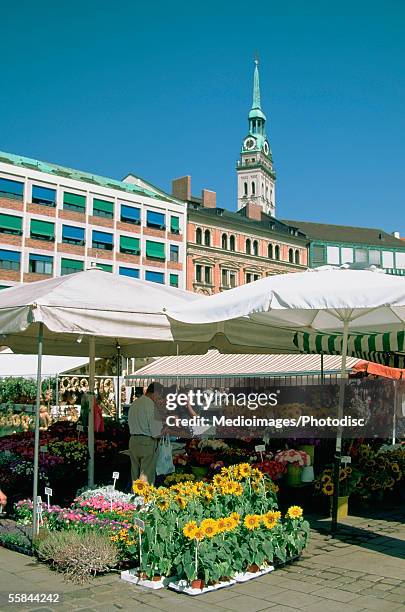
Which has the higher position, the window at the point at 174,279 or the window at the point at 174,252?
the window at the point at 174,252

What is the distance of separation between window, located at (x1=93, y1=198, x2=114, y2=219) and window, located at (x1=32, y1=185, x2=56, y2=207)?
12.6 ft

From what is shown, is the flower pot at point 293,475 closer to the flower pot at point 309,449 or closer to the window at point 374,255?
the flower pot at point 309,449

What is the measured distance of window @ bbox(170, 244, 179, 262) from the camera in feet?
186

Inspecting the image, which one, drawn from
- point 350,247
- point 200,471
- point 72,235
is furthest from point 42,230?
point 200,471

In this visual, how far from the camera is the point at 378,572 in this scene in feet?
17.0

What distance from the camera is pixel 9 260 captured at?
4588 cm

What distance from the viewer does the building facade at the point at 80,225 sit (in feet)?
151

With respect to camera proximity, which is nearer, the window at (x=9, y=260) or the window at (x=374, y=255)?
the window at (x=9, y=260)

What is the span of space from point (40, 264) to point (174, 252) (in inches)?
534

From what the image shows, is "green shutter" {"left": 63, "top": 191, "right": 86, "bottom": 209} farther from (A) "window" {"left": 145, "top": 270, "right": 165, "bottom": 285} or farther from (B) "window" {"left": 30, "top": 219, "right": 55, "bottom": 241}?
(A) "window" {"left": 145, "top": 270, "right": 165, "bottom": 285}

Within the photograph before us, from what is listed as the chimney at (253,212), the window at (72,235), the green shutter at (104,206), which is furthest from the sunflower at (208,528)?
the chimney at (253,212)

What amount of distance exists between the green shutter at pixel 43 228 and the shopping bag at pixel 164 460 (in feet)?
137

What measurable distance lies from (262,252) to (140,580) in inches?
2445

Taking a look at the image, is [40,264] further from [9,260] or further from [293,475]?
[293,475]
